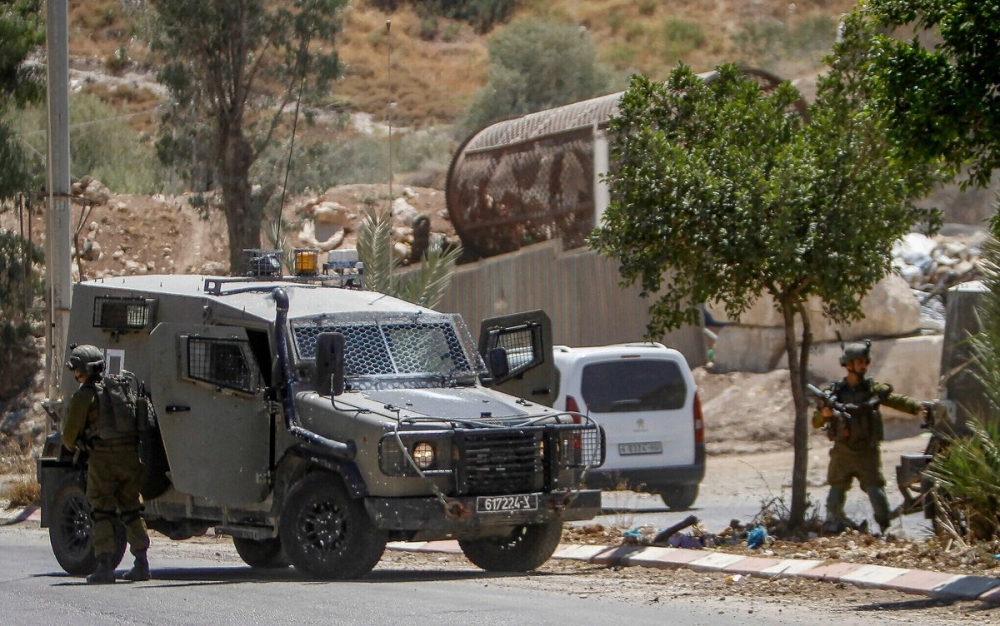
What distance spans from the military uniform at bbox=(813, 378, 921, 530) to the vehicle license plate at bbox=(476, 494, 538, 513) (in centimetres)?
265

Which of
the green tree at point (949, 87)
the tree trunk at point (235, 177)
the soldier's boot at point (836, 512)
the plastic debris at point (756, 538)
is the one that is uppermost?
the tree trunk at point (235, 177)

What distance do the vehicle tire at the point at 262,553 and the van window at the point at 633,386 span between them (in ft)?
14.3

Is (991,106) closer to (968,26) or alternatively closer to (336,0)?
(968,26)

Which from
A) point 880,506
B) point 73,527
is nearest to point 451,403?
point 73,527

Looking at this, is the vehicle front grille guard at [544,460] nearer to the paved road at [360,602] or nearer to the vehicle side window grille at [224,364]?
the paved road at [360,602]

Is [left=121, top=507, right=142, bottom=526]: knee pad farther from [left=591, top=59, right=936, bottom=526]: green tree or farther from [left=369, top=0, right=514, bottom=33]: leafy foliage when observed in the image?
[left=369, top=0, right=514, bottom=33]: leafy foliage

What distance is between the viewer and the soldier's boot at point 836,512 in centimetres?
1121

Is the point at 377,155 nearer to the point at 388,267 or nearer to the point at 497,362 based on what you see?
the point at 388,267

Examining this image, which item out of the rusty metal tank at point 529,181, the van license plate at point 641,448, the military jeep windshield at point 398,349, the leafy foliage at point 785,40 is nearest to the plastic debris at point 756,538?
the military jeep windshield at point 398,349

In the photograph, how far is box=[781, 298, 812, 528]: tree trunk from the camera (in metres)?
11.3

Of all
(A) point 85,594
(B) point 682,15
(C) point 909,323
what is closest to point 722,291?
(A) point 85,594

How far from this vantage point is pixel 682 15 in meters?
67.5

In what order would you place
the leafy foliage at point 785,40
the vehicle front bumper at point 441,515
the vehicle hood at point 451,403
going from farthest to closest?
the leafy foliage at point 785,40, the vehicle hood at point 451,403, the vehicle front bumper at point 441,515

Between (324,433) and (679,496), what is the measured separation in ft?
20.1
